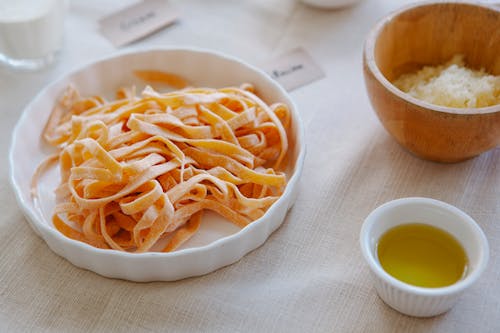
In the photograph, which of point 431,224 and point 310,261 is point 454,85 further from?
point 310,261

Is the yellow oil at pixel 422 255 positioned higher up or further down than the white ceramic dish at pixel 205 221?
higher up

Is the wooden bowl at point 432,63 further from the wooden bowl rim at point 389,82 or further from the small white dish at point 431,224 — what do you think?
the small white dish at point 431,224

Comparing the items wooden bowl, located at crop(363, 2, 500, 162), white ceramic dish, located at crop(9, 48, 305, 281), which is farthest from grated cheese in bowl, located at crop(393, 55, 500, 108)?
white ceramic dish, located at crop(9, 48, 305, 281)

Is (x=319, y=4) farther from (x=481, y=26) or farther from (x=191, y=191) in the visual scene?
(x=191, y=191)

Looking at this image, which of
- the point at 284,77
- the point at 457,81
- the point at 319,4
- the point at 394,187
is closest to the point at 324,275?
the point at 394,187

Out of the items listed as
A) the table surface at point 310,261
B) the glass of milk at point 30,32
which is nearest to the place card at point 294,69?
the table surface at point 310,261

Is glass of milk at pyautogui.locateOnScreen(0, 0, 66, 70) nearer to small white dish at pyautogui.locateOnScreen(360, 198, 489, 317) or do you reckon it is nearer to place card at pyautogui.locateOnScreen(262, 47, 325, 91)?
place card at pyautogui.locateOnScreen(262, 47, 325, 91)

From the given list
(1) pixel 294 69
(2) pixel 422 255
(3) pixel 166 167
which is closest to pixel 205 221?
(3) pixel 166 167
